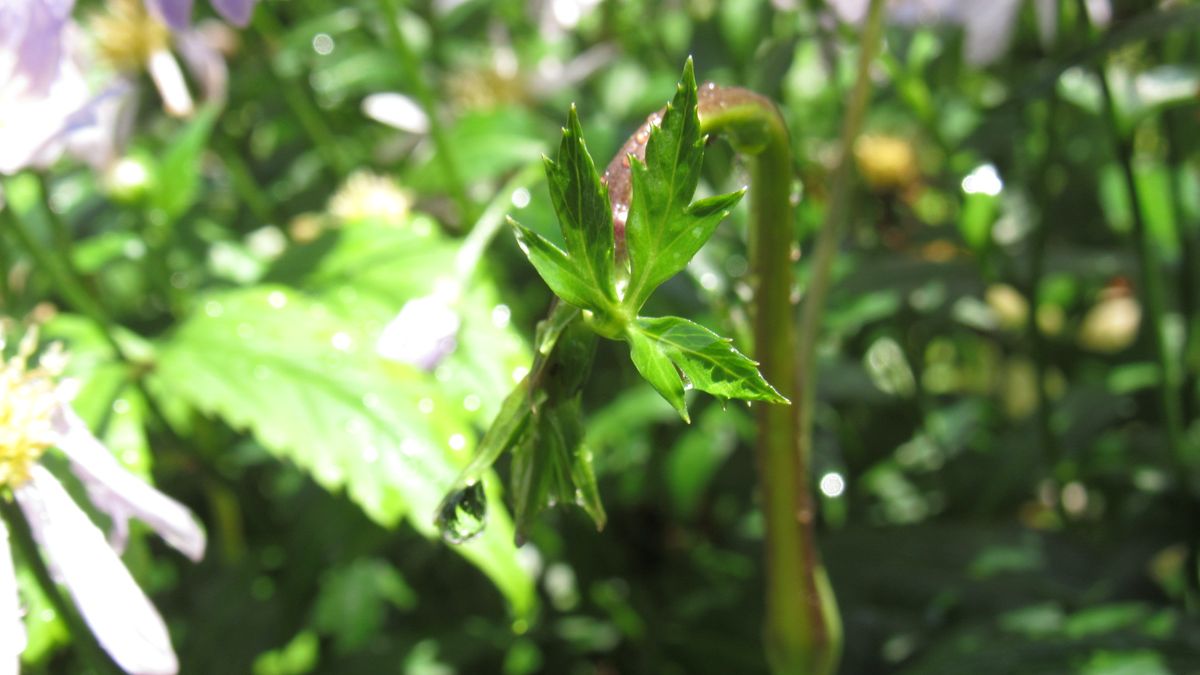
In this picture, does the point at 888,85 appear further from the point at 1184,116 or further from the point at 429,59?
the point at 429,59

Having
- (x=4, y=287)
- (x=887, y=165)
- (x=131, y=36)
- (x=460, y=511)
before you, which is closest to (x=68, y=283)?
(x=4, y=287)

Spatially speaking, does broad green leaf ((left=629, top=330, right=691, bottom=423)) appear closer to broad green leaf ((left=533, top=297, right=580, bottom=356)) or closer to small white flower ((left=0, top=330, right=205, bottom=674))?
broad green leaf ((left=533, top=297, right=580, bottom=356))

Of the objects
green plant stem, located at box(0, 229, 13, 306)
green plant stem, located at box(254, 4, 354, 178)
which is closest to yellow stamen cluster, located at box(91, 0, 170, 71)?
green plant stem, located at box(254, 4, 354, 178)

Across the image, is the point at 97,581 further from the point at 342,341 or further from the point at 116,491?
the point at 342,341

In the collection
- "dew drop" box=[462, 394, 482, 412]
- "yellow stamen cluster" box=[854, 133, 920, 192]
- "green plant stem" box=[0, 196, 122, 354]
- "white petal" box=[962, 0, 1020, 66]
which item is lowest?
"yellow stamen cluster" box=[854, 133, 920, 192]

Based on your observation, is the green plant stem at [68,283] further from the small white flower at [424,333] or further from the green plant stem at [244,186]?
the green plant stem at [244,186]

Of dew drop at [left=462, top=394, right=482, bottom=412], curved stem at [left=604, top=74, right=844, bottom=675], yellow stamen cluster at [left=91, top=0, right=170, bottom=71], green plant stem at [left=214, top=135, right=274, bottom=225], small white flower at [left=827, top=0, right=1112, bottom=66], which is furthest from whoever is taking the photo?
yellow stamen cluster at [left=91, top=0, right=170, bottom=71]

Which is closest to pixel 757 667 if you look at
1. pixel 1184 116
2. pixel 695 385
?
pixel 1184 116
